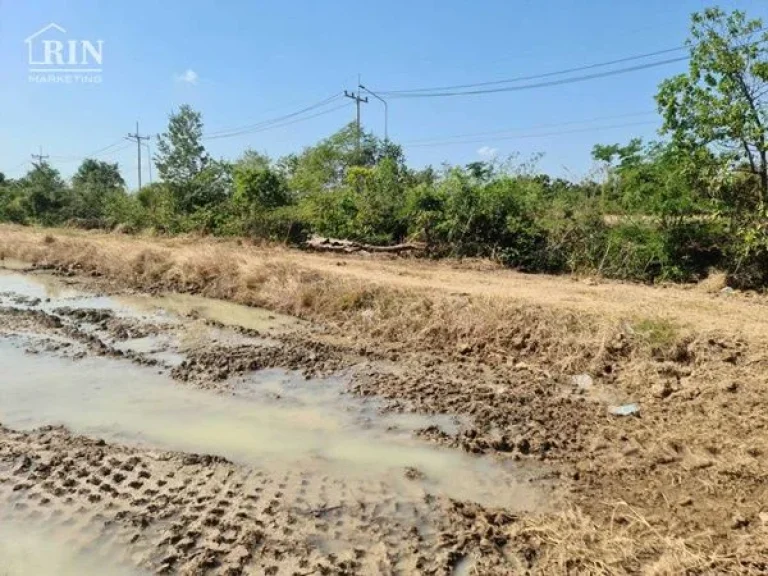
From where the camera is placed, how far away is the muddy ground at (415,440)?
3.52m

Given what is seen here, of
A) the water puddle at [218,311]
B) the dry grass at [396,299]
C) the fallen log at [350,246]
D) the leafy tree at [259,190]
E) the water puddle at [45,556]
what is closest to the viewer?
the water puddle at [45,556]

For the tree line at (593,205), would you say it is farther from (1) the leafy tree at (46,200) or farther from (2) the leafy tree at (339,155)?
(1) the leafy tree at (46,200)

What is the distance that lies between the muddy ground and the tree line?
1545mm

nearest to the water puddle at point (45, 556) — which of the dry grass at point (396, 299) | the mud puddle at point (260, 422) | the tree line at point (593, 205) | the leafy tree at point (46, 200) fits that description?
the mud puddle at point (260, 422)

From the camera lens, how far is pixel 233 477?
4418 millimetres

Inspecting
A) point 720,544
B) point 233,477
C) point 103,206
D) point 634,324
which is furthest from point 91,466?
point 103,206

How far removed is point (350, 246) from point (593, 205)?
6513 mm

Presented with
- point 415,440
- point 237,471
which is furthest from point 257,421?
point 415,440

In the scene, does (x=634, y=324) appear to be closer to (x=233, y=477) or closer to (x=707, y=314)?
(x=707, y=314)

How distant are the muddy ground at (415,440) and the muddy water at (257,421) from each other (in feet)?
0.10

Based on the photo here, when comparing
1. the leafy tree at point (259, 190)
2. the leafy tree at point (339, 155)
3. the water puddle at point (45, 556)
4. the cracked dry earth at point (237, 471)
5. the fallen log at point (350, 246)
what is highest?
the leafy tree at point (339, 155)

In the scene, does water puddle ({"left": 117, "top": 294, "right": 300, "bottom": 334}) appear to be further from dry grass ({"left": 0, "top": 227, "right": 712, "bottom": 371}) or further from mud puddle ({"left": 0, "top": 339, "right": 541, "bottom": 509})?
mud puddle ({"left": 0, "top": 339, "right": 541, "bottom": 509})

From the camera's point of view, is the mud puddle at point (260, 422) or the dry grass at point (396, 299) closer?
the mud puddle at point (260, 422)

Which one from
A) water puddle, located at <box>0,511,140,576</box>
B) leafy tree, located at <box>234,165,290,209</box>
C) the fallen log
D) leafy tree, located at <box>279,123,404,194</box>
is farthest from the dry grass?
leafy tree, located at <box>279,123,404,194</box>
